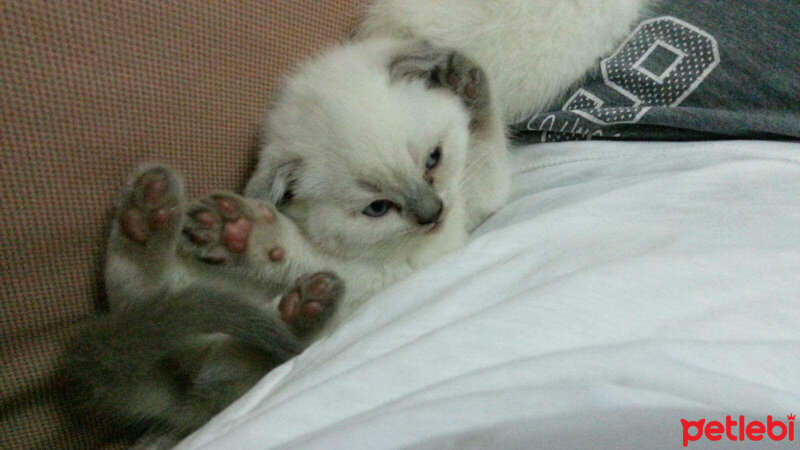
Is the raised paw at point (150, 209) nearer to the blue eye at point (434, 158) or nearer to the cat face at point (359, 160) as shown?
the cat face at point (359, 160)

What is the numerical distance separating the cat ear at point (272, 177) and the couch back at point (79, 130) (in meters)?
0.06

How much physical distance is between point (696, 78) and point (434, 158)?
490 mm

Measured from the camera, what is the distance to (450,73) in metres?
0.89

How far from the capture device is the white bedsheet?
44cm

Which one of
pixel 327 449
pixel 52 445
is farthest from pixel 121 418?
pixel 327 449

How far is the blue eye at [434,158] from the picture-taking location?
84cm

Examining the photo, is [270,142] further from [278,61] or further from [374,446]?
[374,446]

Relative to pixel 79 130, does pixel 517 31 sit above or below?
below

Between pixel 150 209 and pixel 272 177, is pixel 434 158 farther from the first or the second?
pixel 150 209

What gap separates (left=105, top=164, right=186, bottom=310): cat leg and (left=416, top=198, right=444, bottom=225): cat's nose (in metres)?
0.32

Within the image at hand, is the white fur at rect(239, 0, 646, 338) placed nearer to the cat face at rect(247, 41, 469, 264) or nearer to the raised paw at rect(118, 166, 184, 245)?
the cat face at rect(247, 41, 469, 264)
